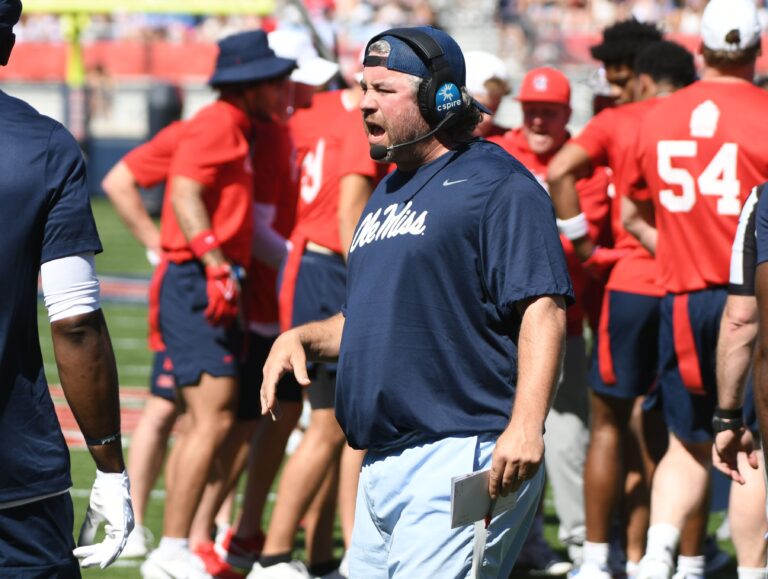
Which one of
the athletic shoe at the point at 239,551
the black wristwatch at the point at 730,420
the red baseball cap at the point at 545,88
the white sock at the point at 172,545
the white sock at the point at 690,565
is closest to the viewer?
the black wristwatch at the point at 730,420

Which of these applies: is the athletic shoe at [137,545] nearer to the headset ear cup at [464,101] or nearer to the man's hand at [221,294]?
the man's hand at [221,294]

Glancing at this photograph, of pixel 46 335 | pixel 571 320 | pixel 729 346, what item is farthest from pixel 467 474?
pixel 46 335

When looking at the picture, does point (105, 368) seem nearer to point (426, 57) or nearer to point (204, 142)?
point (426, 57)

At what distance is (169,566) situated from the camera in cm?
585

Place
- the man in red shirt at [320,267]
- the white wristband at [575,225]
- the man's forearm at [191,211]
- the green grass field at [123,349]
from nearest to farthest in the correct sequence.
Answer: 1. the man in red shirt at [320,267]
2. the man's forearm at [191,211]
3. the white wristband at [575,225]
4. the green grass field at [123,349]

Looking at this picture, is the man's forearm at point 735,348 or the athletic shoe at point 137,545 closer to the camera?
the man's forearm at point 735,348

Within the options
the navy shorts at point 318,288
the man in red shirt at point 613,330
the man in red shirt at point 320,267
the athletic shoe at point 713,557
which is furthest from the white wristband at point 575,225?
the athletic shoe at point 713,557

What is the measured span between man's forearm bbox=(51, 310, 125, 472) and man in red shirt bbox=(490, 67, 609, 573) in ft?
10.6

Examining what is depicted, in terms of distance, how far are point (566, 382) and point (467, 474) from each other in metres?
3.29

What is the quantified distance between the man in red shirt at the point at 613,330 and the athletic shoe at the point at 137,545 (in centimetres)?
197

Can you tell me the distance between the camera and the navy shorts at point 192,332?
602 cm

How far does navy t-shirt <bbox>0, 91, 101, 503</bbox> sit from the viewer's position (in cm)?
340

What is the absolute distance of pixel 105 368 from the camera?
11.6 ft

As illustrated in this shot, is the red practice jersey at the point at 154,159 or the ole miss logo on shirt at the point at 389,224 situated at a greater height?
the ole miss logo on shirt at the point at 389,224
